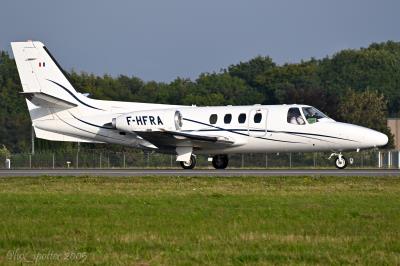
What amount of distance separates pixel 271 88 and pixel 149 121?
62737 mm

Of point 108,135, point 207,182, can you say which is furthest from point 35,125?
point 207,182

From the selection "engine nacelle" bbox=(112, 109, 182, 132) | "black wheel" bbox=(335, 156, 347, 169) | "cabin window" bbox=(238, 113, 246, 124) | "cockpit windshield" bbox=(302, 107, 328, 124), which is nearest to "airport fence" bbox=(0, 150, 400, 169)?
"engine nacelle" bbox=(112, 109, 182, 132)

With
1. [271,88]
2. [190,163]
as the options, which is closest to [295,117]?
[190,163]

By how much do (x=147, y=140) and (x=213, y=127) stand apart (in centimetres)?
289

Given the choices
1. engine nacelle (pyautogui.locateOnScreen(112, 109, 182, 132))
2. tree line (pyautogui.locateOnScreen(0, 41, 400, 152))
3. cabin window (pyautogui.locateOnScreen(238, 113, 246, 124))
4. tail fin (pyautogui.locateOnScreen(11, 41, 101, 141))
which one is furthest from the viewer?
tree line (pyautogui.locateOnScreen(0, 41, 400, 152))

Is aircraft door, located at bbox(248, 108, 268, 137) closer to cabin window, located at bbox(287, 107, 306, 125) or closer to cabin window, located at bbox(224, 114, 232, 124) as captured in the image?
cabin window, located at bbox(224, 114, 232, 124)

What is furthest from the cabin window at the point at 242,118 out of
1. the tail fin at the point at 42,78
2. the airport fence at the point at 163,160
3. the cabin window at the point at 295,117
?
the airport fence at the point at 163,160

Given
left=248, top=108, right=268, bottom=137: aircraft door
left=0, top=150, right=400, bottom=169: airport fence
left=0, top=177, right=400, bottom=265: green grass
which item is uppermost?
left=248, top=108, right=268, bottom=137: aircraft door

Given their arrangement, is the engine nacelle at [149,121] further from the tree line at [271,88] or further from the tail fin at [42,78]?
the tree line at [271,88]

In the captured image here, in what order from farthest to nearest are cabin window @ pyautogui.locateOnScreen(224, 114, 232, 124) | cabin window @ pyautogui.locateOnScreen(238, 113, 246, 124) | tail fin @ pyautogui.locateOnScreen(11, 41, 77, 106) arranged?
tail fin @ pyautogui.locateOnScreen(11, 41, 77, 106), cabin window @ pyautogui.locateOnScreen(224, 114, 232, 124), cabin window @ pyautogui.locateOnScreen(238, 113, 246, 124)

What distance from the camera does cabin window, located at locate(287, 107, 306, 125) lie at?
136 feet

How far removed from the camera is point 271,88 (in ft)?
346

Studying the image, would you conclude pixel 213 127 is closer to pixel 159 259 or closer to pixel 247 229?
pixel 247 229

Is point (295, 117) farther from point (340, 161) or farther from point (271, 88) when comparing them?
point (271, 88)
